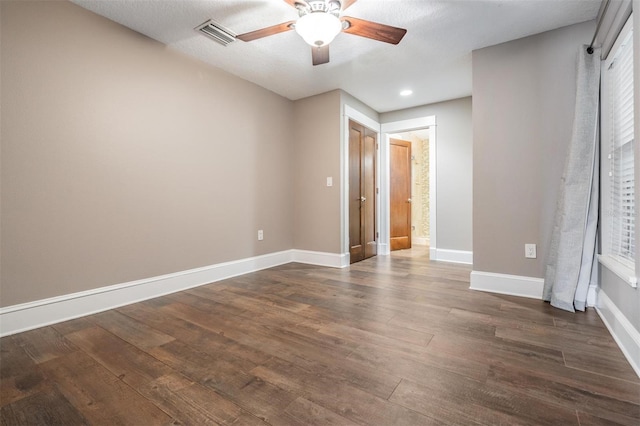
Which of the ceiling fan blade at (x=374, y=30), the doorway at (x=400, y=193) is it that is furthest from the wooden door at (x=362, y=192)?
the ceiling fan blade at (x=374, y=30)

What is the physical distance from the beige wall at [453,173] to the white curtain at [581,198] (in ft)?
6.34

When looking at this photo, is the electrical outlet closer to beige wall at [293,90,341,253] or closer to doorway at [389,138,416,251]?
beige wall at [293,90,341,253]

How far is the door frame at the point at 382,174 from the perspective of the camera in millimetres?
4074

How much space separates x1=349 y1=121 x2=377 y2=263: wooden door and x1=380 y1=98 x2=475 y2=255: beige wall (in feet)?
3.40

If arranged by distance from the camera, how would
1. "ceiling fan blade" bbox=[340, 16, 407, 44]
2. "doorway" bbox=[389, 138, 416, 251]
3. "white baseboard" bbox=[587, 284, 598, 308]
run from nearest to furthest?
"ceiling fan blade" bbox=[340, 16, 407, 44] → "white baseboard" bbox=[587, 284, 598, 308] → "doorway" bbox=[389, 138, 416, 251]

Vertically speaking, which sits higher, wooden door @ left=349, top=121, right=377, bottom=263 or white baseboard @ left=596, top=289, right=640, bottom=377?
wooden door @ left=349, top=121, right=377, bottom=263

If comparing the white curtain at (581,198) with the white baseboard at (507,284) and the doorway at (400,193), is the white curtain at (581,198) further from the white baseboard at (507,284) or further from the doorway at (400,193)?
the doorway at (400,193)

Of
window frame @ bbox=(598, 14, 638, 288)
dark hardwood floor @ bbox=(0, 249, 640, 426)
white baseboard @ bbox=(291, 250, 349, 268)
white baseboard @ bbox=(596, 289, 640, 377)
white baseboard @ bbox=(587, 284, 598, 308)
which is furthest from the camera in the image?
white baseboard @ bbox=(291, 250, 349, 268)

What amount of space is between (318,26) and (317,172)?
95.2 inches

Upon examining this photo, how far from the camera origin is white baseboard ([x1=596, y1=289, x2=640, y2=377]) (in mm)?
1509

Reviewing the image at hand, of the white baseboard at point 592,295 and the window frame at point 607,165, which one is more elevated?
the window frame at point 607,165

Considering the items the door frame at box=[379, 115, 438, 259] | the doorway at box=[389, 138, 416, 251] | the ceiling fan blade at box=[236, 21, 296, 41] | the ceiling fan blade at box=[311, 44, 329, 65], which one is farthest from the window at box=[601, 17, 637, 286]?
the doorway at box=[389, 138, 416, 251]

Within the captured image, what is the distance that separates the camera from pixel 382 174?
5164mm

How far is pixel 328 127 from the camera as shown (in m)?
4.09
